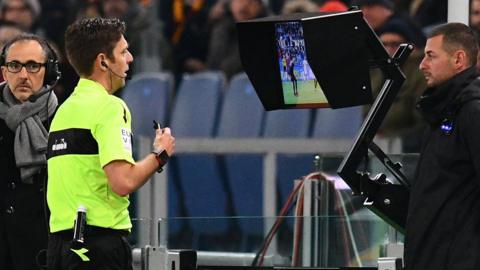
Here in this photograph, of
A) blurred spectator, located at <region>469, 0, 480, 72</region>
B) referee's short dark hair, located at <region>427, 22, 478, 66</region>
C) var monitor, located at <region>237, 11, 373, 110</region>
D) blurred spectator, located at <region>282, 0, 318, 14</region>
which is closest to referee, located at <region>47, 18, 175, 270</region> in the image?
var monitor, located at <region>237, 11, 373, 110</region>

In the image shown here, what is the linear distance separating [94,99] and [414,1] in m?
6.21

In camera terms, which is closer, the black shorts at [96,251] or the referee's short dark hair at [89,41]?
the black shorts at [96,251]

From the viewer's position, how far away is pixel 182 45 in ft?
45.8

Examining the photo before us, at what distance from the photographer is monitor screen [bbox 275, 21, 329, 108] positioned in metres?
6.77

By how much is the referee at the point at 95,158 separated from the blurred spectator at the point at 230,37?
21.7 feet

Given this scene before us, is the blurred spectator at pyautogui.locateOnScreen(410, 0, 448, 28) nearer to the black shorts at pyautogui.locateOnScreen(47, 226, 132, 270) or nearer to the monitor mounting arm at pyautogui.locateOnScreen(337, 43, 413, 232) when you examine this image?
the monitor mounting arm at pyautogui.locateOnScreen(337, 43, 413, 232)

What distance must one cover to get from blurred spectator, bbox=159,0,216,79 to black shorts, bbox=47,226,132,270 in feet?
24.9

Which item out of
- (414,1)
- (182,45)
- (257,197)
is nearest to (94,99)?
(257,197)

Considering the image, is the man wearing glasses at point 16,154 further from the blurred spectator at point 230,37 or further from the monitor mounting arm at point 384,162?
the blurred spectator at point 230,37

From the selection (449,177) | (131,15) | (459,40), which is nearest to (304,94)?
(459,40)

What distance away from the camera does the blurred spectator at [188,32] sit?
45.0 feet

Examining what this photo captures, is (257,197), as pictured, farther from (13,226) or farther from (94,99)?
(94,99)

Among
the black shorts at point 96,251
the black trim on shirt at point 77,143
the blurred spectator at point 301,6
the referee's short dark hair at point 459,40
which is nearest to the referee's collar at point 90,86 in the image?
the black trim on shirt at point 77,143

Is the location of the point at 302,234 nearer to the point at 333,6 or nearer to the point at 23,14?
the point at 333,6
